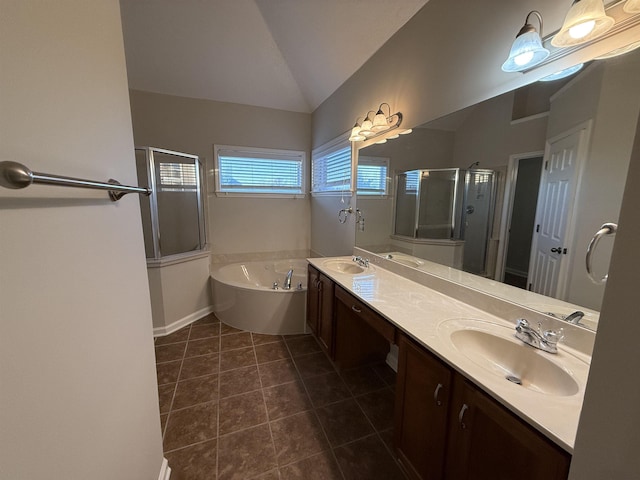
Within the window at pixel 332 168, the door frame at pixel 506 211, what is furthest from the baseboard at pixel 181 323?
the door frame at pixel 506 211

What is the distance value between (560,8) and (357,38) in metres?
1.51

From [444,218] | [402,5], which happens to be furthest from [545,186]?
[402,5]

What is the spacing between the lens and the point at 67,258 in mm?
618

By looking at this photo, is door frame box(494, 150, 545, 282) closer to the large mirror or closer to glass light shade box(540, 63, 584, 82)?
the large mirror

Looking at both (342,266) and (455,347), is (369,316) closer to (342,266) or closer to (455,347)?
(455,347)

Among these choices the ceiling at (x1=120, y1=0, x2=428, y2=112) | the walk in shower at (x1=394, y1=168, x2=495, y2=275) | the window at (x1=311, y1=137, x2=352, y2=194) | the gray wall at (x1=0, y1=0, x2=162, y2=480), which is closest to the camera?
the gray wall at (x1=0, y1=0, x2=162, y2=480)

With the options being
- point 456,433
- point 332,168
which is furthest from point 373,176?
point 456,433

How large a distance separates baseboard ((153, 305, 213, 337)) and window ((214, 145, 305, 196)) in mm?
1496

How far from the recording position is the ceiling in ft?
6.83

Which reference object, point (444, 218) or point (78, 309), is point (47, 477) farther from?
point (444, 218)

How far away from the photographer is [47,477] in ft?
1.76

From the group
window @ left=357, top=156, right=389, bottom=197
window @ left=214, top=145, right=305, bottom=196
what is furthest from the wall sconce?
window @ left=214, top=145, right=305, bottom=196

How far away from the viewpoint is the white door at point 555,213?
1031 millimetres

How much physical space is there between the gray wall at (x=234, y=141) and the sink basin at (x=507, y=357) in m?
2.83
